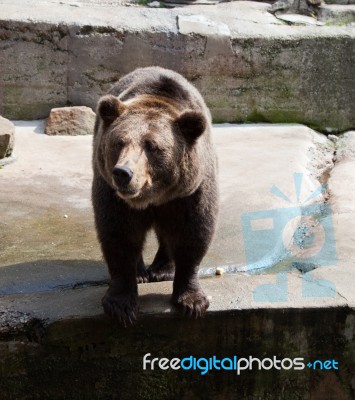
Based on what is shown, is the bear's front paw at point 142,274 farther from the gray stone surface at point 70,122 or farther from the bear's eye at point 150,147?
the gray stone surface at point 70,122

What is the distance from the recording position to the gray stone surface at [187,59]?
8.84 metres

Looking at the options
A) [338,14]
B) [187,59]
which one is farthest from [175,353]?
[338,14]

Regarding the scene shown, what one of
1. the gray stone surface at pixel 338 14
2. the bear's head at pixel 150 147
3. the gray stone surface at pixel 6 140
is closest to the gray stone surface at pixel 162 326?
the bear's head at pixel 150 147

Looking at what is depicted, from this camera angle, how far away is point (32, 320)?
381 cm

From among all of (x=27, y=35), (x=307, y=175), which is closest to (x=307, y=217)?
(x=307, y=175)

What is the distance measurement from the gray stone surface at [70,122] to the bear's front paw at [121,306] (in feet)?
15.5

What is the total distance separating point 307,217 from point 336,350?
207cm

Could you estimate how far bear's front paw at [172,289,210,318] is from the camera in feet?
12.8

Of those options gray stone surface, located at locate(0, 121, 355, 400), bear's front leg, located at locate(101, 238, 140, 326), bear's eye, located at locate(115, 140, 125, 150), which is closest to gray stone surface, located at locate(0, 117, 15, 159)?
gray stone surface, located at locate(0, 121, 355, 400)

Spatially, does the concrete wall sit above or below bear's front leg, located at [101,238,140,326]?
below

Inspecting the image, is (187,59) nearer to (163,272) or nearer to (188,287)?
(163,272)

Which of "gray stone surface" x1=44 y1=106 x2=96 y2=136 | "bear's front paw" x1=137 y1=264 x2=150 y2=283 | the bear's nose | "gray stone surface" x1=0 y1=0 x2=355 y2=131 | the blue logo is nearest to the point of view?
Answer: the bear's nose

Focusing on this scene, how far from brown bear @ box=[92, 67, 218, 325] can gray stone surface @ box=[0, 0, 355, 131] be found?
4808 mm

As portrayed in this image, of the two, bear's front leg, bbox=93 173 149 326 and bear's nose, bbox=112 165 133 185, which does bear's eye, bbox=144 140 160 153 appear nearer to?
bear's nose, bbox=112 165 133 185
